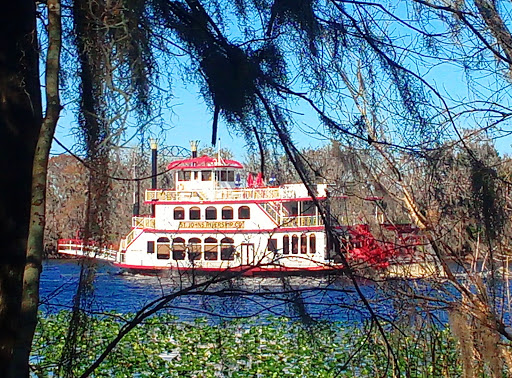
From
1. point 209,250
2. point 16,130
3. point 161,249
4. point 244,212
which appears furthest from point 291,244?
point 161,249

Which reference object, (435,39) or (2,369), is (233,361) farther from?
(2,369)

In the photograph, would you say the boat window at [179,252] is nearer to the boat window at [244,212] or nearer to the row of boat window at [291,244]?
the row of boat window at [291,244]

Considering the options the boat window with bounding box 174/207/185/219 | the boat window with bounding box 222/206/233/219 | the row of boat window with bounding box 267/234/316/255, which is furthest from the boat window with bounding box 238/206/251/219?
the row of boat window with bounding box 267/234/316/255

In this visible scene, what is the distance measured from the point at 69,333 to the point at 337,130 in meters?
0.68

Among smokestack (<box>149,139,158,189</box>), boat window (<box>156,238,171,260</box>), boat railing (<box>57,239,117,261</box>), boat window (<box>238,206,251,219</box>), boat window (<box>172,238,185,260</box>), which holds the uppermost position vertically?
boat window (<box>238,206,251,219</box>)

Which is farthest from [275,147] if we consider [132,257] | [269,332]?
[132,257]

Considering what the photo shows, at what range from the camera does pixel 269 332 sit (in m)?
5.67

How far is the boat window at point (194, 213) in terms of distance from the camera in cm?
1223

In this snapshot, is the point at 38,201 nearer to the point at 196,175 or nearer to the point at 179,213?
the point at 196,175

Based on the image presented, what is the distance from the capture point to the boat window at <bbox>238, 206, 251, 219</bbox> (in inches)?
456

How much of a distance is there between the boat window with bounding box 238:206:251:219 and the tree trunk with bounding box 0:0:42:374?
416 inches

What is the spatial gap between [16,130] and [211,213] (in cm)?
1135

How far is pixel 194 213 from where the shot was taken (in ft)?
40.6

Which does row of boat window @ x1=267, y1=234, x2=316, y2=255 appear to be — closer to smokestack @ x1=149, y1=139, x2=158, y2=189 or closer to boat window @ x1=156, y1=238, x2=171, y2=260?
smokestack @ x1=149, y1=139, x2=158, y2=189
